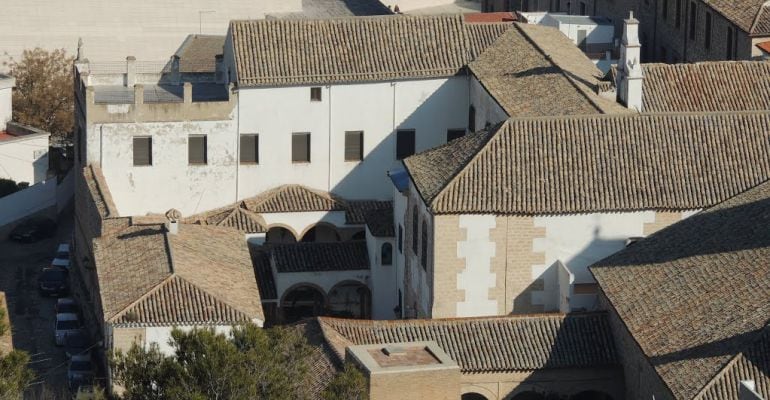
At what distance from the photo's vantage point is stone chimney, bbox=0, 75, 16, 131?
76812 mm

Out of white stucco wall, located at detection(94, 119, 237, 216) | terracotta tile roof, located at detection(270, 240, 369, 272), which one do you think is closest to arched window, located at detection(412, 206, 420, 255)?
terracotta tile roof, located at detection(270, 240, 369, 272)

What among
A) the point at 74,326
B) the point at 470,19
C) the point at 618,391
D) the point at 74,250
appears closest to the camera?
the point at 618,391

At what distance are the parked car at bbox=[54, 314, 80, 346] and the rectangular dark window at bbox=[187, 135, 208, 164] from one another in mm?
5812

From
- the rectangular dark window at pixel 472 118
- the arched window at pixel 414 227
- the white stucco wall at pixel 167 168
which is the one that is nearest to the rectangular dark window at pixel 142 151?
the white stucco wall at pixel 167 168

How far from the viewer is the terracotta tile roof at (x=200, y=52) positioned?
250 feet

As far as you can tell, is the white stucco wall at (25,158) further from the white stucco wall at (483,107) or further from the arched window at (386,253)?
the arched window at (386,253)

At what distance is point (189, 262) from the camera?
53.8 metres

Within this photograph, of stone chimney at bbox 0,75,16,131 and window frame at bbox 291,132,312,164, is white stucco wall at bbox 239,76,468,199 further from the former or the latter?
stone chimney at bbox 0,75,16,131

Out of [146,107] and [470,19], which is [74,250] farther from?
[470,19]

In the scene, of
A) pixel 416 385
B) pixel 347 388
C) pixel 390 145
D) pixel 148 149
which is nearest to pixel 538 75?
pixel 390 145

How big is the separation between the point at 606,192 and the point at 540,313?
339 cm

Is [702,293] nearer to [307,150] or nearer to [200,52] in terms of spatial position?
[307,150]

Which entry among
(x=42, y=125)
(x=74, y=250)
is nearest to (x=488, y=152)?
(x=74, y=250)

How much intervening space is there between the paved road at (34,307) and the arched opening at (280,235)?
6.70 m
